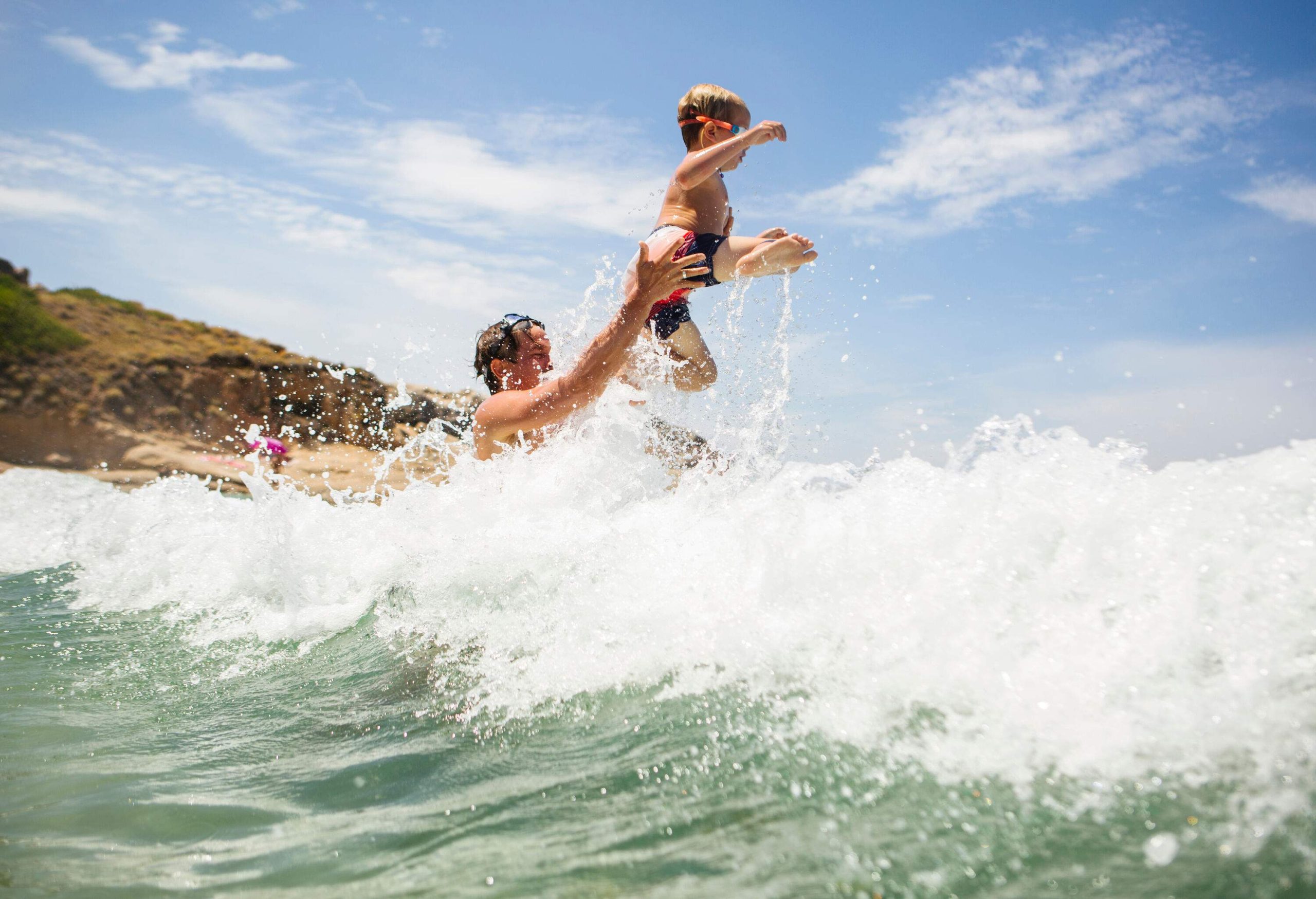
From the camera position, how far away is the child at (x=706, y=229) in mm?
4172

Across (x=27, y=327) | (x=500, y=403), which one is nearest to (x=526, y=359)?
(x=500, y=403)

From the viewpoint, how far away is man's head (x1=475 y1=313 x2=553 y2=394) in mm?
4289

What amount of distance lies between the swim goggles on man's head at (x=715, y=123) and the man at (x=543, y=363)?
863 millimetres

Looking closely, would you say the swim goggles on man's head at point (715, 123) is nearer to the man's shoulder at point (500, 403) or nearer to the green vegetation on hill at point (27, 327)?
the man's shoulder at point (500, 403)

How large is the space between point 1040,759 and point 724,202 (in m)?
3.66

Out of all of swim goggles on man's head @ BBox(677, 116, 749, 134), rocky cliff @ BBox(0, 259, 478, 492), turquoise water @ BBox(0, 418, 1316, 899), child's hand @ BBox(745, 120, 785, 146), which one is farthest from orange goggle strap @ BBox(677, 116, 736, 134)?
rocky cliff @ BBox(0, 259, 478, 492)

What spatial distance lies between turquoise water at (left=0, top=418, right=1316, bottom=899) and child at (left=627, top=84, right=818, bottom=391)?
1351mm

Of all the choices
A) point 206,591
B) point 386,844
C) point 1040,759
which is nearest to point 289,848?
point 386,844

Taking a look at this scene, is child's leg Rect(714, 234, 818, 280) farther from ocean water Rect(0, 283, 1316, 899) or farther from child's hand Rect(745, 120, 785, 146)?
ocean water Rect(0, 283, 1316, 899)

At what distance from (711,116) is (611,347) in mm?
1870

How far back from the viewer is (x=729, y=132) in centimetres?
455

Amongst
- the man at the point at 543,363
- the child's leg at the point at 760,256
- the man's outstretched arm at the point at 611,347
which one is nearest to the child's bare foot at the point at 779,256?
the child's leg at the point at 760,256

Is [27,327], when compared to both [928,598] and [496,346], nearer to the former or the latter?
[496,346]

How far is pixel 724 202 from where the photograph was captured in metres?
4.64
